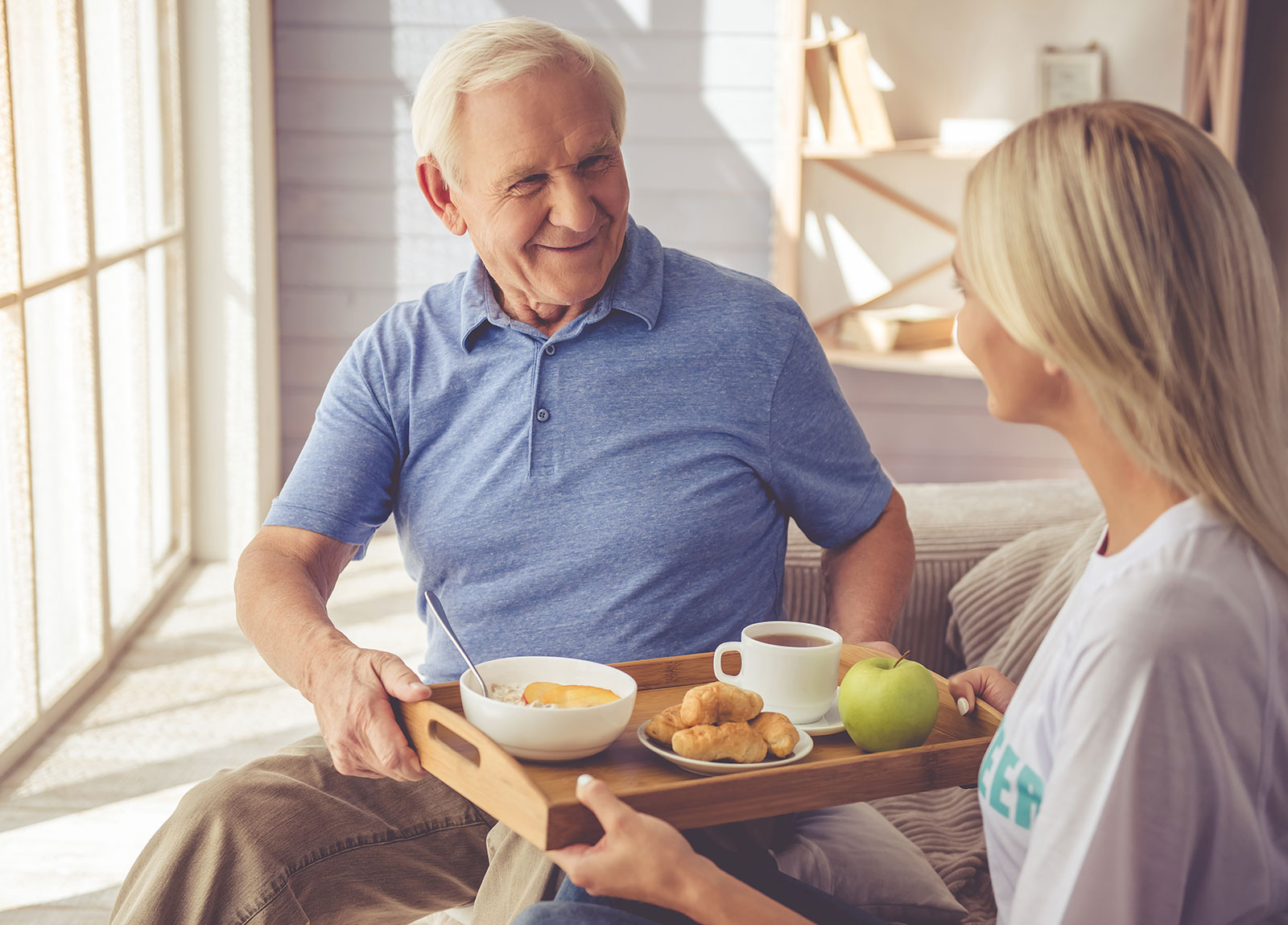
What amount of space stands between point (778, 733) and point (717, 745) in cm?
7

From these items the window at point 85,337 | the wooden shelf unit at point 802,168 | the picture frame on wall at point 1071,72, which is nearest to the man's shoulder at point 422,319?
the window at point 85,337

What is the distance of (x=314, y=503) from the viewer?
1.49 metres

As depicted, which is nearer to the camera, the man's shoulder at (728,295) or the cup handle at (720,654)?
the cup handle at (720,654)

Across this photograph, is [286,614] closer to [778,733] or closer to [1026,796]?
[778,733]

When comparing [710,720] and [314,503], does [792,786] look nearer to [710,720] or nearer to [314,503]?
[710,720]

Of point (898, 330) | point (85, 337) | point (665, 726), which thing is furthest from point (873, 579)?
point (898, 330)

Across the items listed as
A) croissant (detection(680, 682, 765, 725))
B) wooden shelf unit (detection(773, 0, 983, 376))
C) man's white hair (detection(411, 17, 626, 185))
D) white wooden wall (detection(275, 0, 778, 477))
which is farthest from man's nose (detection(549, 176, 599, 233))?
white wooden wall (detection(275, 0, 778, 477))

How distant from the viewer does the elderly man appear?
1.43 m

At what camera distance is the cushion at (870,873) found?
1.31 m

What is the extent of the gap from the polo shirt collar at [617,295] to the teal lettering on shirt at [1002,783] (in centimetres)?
78

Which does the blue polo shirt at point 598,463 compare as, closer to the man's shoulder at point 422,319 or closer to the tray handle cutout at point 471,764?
the man's shoulder at point 422,319

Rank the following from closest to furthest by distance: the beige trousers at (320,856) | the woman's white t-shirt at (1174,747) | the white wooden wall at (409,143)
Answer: the woman's white t-shirt at (1174,747), the beige trousers at (320,856), the white wooden wall at (409,143)

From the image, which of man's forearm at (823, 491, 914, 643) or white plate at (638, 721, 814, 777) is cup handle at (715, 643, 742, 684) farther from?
man's forearm at (823, 491, 914, 643)

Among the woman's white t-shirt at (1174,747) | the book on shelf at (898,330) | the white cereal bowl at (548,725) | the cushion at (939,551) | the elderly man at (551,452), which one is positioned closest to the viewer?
the woman's white t-shirt at (1174,747)
